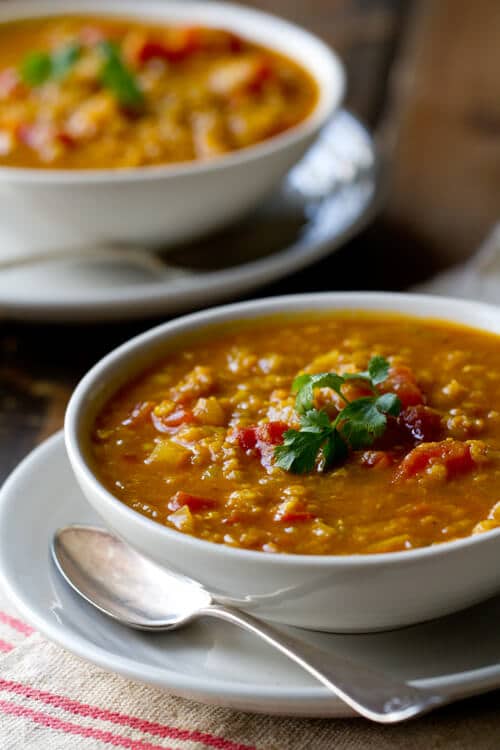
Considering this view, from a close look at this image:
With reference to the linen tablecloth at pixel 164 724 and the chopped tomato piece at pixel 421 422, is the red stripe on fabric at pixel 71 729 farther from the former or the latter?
the chopped tomato piece at pixel 421 422

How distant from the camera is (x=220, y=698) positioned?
2.17 metres

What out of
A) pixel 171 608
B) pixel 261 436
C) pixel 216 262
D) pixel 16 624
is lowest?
pixel 216 262

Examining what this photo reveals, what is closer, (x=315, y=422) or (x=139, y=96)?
(x=315, y=422)

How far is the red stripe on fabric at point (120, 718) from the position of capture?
2.27 meters

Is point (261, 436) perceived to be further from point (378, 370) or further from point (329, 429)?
point (378, 370)

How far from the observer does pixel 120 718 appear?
234cm

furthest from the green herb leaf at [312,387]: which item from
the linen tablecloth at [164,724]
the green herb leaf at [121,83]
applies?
the green herb leaf at [121,83]

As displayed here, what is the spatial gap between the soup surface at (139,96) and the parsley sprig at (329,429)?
6.17 feet

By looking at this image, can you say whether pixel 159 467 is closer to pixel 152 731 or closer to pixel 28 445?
pixel 152 731

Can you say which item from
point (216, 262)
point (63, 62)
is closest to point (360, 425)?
point (216, 262)

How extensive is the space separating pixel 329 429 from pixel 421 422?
8.4 inches

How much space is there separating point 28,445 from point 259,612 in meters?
1.34

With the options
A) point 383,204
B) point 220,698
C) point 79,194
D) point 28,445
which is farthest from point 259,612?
point 383,204

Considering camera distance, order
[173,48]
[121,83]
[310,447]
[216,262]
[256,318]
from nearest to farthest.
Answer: [310,447] < [256,318] < [216,262] < [121,83] < [173,48]
